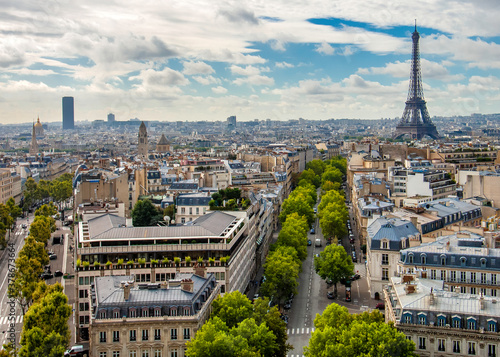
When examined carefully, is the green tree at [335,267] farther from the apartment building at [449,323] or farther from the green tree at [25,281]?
the green tree at [25,281]

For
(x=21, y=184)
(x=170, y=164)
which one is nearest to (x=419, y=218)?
(x=170, y=164)

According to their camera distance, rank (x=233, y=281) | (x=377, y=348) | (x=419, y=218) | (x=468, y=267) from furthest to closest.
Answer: (x=419, y=218), (x=233, y=281), (x=468, y=267), (x=377, y=348)

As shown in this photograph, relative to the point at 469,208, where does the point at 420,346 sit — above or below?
below

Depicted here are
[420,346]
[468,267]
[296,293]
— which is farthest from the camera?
[296,293]

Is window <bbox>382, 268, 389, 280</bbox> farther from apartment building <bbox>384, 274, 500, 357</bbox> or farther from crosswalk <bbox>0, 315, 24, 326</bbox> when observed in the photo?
crosswalk <bbox>0, 315, 24, 326</bbox>

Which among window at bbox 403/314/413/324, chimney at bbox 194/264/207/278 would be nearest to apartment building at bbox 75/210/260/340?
chimney at bbox 194/264/207/278

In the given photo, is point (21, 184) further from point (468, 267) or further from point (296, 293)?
point (468, 267)

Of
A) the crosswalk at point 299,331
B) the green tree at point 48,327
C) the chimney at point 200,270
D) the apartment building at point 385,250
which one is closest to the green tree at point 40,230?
the green tree at point 48,327
